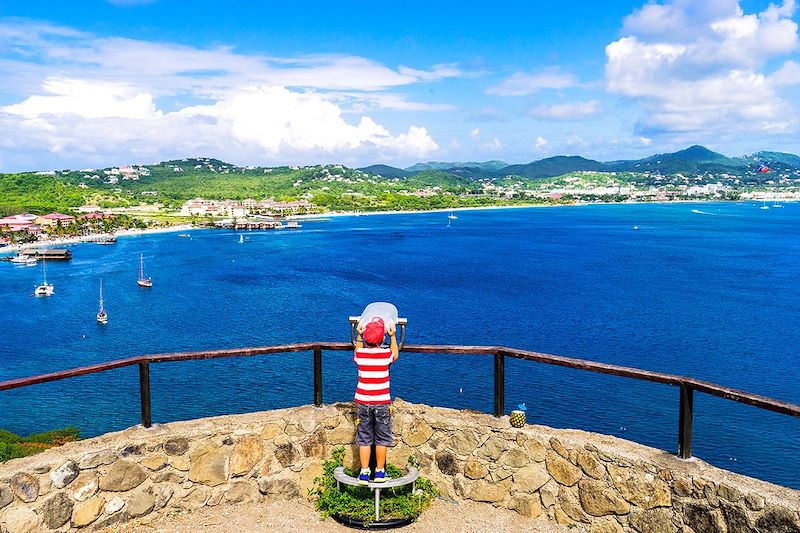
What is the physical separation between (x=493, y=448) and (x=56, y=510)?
12.2 feet

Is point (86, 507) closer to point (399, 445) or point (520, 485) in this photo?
point (399, 445)

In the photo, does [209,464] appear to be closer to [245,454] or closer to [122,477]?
→ [245,454]

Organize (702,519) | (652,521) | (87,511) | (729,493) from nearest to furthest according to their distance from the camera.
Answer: (729,493)
(702,519)
(652,521)
(87,511)

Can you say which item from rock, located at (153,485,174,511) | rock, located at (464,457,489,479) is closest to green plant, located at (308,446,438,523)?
rock, located at (464,457,489,479)

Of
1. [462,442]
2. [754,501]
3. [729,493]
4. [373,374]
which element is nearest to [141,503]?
[373,374]

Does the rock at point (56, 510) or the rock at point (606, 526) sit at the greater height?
the rock at point (56, 510)

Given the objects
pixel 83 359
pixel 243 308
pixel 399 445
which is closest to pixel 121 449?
pixel 399 445

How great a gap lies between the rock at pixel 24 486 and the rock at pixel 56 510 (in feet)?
0.41

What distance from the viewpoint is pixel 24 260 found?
308 ft

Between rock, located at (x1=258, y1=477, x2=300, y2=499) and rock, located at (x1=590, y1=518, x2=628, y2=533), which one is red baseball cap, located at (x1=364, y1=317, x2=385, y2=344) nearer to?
rock, located at (x1=258, y1=477, x2=300, y2=499)

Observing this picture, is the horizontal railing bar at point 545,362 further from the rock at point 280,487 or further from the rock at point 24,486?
the rock at point 280,487

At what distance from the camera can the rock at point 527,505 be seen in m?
6.00

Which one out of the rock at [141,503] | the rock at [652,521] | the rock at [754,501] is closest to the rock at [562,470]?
the rock at [652,521]

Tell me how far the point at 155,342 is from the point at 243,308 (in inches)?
407
